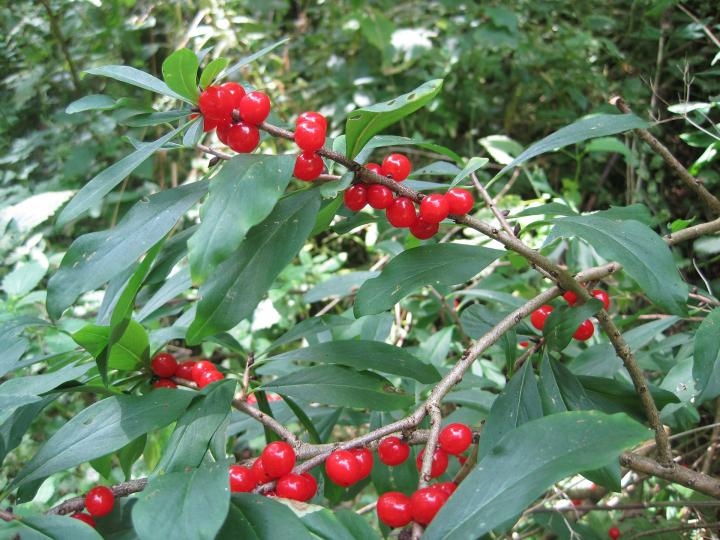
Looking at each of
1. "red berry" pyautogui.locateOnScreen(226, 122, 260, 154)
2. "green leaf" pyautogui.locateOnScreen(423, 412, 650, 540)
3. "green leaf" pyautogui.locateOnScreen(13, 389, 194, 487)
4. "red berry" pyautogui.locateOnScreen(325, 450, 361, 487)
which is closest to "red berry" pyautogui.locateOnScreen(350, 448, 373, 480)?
"red berry" pyautogui.locateOnScreen(325, 450, 361, 487)

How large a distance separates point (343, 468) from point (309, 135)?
350 millimetres

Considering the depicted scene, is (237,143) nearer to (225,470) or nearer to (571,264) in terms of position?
(225,470)

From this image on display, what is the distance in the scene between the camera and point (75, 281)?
24.8 inches

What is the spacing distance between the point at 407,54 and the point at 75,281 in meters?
2.28

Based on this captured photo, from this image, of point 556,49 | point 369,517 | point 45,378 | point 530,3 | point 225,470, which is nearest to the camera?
point 225,470

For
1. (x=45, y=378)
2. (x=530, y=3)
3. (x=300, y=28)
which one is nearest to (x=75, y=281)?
(x=45, y=378)

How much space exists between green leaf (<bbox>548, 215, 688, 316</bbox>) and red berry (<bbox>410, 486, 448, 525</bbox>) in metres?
0.32

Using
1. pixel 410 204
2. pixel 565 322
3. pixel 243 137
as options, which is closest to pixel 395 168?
pixel 410 204

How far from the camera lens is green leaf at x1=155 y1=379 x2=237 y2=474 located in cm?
67

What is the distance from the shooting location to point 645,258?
668mm

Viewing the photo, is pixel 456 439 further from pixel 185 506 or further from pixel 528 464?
pixel 185 506

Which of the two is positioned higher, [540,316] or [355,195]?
[355,195]

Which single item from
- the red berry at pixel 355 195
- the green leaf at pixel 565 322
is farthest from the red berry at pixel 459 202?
the green leaf at pixel 565 322

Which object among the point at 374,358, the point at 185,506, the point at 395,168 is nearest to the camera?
the point at 185,506
